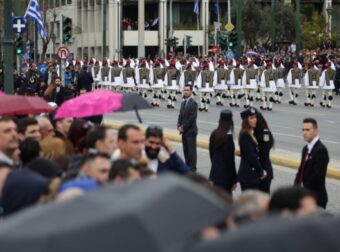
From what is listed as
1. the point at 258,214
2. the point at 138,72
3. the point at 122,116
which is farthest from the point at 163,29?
the point at 258,214

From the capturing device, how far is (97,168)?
629 cm

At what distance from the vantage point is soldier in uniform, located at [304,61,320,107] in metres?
38.9

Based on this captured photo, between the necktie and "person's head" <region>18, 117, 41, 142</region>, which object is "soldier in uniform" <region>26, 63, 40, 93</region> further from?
"person's head" <region>18, 117, 41, 142</region>

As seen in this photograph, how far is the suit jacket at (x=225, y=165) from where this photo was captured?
481 inches

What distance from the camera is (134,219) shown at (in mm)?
3117

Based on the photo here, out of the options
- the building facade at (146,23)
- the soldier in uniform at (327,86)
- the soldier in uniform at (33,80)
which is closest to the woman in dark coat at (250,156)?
the soldier in uniform at (33,80)

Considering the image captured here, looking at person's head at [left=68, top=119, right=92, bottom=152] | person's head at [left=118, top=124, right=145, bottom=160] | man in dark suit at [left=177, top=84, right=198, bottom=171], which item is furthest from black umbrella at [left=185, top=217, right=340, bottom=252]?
man in dark suit at [left=177, top=84, right=198, bottom=171]

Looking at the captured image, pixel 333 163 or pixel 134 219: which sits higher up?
pixel 134 219

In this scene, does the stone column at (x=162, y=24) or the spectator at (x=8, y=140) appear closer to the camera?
the spectator at (x=8, y=140)

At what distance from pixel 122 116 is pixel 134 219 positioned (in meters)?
30.2

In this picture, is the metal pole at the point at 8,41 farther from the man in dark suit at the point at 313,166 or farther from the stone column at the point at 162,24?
the stone column at the point at 162,24

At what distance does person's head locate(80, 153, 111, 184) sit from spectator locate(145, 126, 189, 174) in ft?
8.88

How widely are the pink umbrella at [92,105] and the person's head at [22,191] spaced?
5630mm

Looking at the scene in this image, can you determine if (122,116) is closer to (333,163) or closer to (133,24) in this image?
(333,163)
